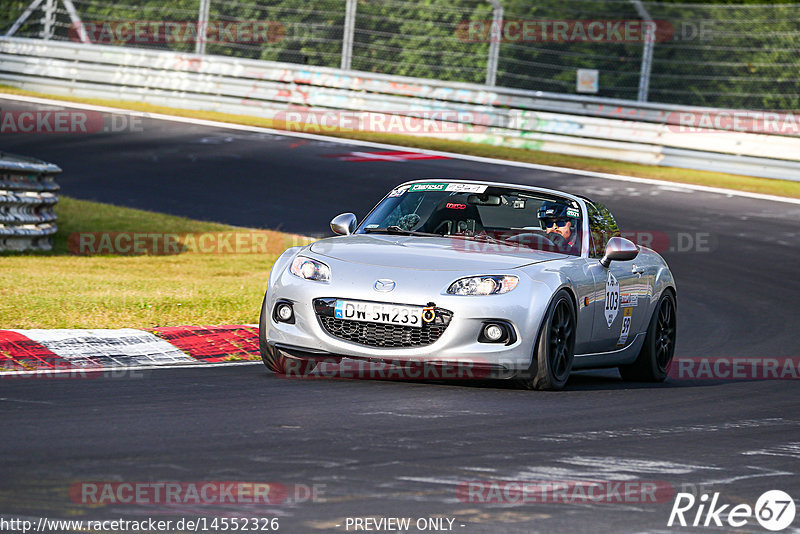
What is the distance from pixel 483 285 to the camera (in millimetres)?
7707

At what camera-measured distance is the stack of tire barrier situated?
14.3 meters

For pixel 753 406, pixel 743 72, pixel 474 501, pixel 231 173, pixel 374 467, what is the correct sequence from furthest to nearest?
1. pixel 743 72
2. pixel 231 173
3. pixel 753 406
4. pixel 374 467
5. pixel 474 501

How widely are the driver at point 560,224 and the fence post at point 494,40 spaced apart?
16.5m

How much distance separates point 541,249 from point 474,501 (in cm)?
397

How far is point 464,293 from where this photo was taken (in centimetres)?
765

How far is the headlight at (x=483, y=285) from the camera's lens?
7.66m

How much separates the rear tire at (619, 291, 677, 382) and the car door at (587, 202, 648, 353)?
221 mm

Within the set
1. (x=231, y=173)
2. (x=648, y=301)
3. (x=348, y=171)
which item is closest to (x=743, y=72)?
(x=348, y=171)

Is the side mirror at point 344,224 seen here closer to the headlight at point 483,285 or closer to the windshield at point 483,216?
the windshield at point 483,216

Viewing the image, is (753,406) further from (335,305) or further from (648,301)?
(335,305)
